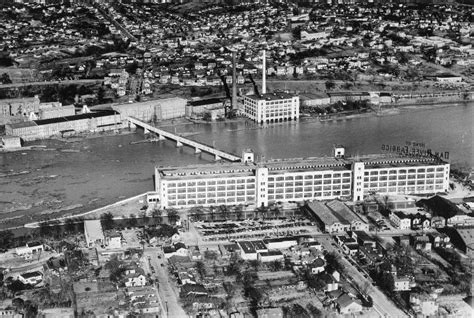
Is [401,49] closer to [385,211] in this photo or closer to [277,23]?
[277,23]

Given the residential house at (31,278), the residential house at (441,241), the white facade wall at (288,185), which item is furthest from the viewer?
the white facade wall at (288,185)

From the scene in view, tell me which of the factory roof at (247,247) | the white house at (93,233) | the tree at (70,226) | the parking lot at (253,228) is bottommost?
the parking lot at (253,228)

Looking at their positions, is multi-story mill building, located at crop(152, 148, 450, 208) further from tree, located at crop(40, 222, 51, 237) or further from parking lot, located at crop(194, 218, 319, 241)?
tree, located at crop(40, 222, 51, 237)

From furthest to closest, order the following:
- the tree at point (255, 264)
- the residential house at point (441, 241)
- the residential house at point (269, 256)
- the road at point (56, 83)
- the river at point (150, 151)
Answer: the road at point (56, 83)
the river at point (150, 151)
the residential house at point (441, 241)
the residential house at point (269, 256)
the tree at point (255, 264)

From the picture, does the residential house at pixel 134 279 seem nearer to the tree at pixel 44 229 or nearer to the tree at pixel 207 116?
the tree at pixel 44 229

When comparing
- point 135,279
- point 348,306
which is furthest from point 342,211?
point 135,279

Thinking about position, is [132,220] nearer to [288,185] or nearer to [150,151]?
[288,185]

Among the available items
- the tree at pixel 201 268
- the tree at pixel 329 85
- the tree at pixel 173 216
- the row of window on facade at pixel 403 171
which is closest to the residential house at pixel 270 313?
the tree at pixel 201 268

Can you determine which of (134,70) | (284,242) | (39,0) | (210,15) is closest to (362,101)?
(134,70)
